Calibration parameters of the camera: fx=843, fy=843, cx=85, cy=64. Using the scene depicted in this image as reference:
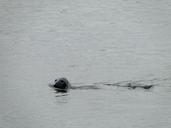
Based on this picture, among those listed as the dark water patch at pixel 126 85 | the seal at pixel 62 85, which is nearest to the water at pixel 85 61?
the dark water patch at pixel 126 85

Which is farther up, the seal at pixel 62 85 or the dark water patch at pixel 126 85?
the seal at pixel 62 85

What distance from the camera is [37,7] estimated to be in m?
35.3

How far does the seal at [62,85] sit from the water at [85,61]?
8.5 inches

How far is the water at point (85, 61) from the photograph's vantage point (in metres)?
20.1

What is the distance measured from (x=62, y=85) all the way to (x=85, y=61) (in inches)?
136

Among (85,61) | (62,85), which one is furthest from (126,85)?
(85,61)

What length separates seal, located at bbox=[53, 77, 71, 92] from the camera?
22359mm

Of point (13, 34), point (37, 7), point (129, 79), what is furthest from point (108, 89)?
point (37, 7)

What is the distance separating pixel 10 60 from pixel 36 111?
5.71 metres

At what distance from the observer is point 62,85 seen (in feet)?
73.6

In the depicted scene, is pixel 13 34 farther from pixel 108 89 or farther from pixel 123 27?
pixel 108 89

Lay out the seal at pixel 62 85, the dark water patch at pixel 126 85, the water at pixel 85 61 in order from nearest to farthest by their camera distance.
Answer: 1. the water at pixel 85 61
2. the seal at pixel 62 85
3. the dark water patch at pixel 126 85

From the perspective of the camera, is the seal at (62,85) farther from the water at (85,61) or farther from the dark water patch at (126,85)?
the water at (85,61)

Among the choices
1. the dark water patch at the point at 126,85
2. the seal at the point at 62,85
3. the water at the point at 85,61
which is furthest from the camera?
the dark water patch at the point at 126,85
